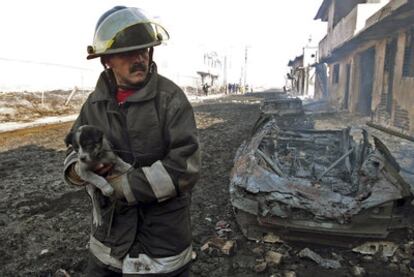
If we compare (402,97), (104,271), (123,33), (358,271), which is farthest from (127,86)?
(402,97)

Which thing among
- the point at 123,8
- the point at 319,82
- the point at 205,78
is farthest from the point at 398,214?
the point at 205,78

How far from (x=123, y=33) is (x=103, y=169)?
595 mm

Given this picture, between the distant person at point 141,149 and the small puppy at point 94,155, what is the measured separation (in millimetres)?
32

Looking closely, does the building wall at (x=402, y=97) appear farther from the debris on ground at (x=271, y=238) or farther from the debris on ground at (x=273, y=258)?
the debris on ground at (x=273, y=258)

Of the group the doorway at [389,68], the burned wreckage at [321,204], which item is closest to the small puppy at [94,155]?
the burned wreckage at [321,204]

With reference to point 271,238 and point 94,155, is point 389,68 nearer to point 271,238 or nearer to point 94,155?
point 271,238

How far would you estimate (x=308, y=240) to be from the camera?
140 inches

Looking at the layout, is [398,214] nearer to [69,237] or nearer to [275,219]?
[275,219]

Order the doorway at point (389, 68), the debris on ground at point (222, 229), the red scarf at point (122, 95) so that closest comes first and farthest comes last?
1. the red scarf at point (122, 95)
2. the debris on ground at point (222, 229)
3. the doorway at point (389, 68)

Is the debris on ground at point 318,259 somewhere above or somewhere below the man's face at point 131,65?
below

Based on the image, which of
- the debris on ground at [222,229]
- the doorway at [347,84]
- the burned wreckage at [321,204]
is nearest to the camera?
the burned wreckage at [321,204]

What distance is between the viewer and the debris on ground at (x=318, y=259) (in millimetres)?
3367

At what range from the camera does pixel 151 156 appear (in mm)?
1507

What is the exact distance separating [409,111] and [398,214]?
7.88 metres
